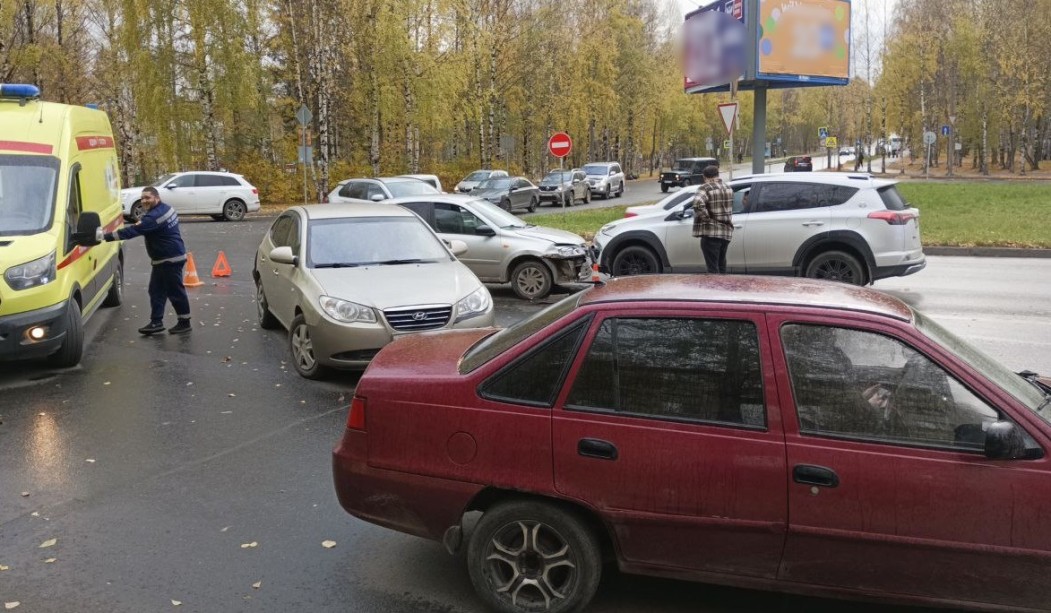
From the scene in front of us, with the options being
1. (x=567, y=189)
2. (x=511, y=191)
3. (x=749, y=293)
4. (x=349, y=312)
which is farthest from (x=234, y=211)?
(x=749, y=293)

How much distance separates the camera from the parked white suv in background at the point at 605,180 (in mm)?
39750

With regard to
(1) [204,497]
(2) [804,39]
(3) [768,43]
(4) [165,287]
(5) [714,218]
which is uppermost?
(2) [804,39]

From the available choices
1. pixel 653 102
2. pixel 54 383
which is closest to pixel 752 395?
pixel 54 383

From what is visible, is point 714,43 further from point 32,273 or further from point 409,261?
point 32,273

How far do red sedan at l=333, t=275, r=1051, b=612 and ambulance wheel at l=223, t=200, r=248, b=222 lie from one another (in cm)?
2635

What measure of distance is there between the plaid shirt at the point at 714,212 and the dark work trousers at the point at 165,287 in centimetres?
662

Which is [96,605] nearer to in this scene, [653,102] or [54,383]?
[54,383]

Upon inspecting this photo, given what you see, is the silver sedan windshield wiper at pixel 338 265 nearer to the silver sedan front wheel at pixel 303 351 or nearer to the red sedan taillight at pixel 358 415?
the silver sedan front wheel at pixel 303 351

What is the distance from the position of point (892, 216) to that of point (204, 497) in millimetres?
9694

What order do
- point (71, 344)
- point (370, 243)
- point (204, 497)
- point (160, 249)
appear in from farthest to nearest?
1. point (160, 249)
2. point (370, 243)
3. point (71, 344)
4. point (204, 497)

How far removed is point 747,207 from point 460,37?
33692 mm

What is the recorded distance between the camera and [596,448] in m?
3.50

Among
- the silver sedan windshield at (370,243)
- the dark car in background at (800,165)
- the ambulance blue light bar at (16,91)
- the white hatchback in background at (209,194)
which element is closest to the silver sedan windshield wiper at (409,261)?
the silver sedan windshield at (370,243)

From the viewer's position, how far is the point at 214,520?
4.77 m
